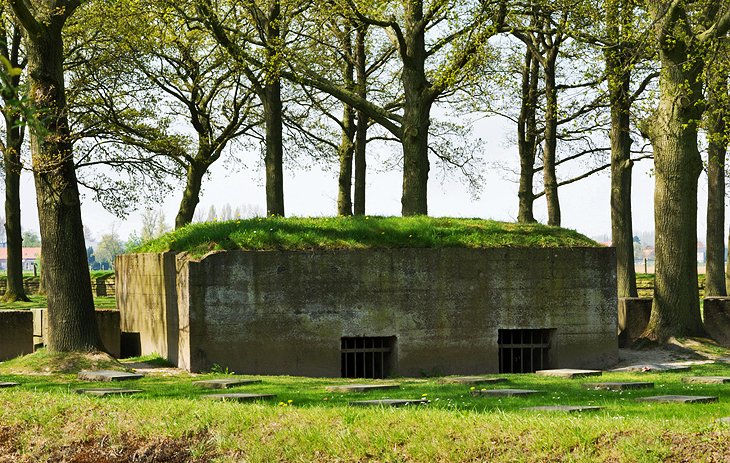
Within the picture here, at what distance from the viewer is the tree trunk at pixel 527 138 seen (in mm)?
34344

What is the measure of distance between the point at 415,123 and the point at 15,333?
9637mm

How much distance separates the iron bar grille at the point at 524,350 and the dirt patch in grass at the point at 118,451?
1088 centimetres

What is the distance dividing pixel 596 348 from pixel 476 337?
2491mm

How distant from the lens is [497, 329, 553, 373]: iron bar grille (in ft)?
68.3

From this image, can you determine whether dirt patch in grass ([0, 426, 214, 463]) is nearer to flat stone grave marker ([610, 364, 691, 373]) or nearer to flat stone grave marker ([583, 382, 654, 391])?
flat stone grave marker ([583, 382, 654, 391])

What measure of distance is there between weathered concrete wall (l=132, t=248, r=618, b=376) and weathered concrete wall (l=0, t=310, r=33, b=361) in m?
2.33

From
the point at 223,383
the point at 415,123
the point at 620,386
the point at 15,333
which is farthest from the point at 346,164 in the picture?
the point at 620,386

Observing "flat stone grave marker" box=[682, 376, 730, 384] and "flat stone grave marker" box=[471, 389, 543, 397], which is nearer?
"flat stone grave marker" box=[471, 389, 543, 397]

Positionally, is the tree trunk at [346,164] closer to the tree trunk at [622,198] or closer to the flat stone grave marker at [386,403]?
the tree trunk at [622,198]

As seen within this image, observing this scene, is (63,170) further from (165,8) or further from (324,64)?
(324,64)

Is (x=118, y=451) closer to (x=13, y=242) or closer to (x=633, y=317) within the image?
(x=633, y=317)

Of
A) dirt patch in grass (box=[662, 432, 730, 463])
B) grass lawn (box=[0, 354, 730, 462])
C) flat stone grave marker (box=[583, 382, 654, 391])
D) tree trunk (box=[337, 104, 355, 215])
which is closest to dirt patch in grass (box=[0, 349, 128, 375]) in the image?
grass lawn (box=[0, 354, 730, 462])

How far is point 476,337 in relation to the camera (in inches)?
800

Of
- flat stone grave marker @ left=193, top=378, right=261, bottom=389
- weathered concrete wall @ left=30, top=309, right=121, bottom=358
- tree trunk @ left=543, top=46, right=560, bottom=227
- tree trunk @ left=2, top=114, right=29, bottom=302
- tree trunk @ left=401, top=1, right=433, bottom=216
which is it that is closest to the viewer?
flat stone grave marker @ left=193, top=378, right=261, bottom=389
